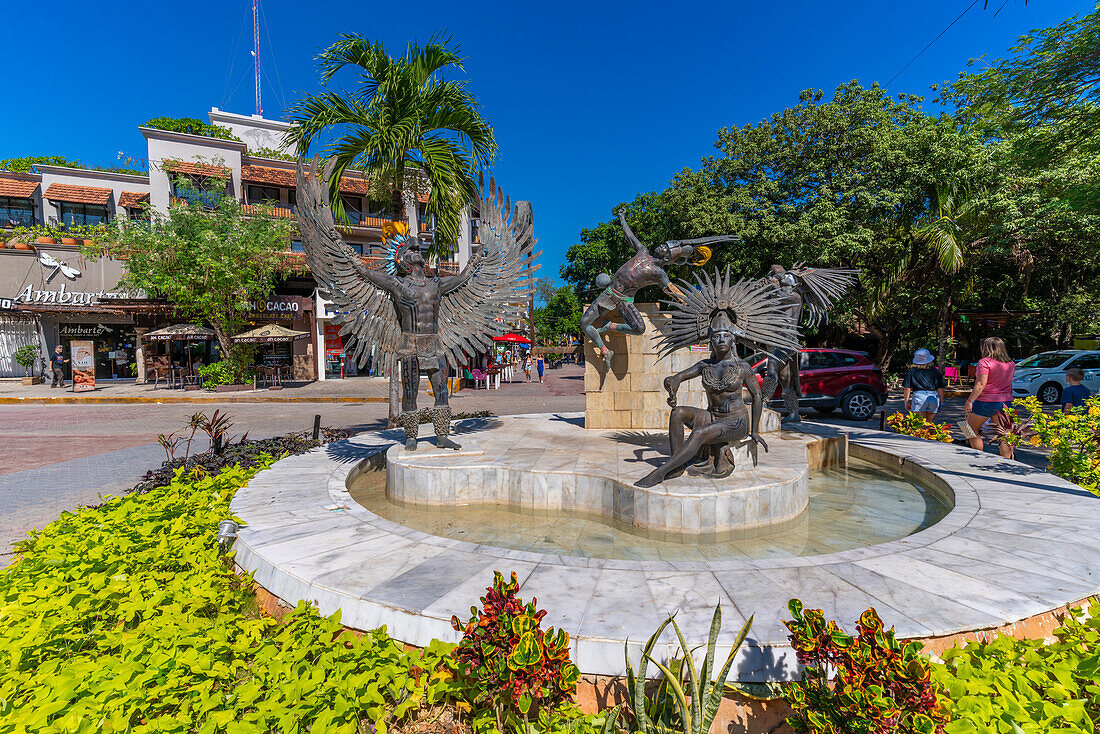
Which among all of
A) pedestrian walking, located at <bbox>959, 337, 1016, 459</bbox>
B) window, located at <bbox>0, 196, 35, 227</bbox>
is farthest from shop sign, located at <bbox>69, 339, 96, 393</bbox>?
pedestrian walking, located at <bbox>959, 337, 1016, 459</bbox>

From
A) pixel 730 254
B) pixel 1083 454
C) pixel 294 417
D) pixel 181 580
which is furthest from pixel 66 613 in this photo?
pixel 730 254

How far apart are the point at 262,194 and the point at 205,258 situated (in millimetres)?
10515

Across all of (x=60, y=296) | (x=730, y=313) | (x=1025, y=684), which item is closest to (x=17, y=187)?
(x=60, y=296)

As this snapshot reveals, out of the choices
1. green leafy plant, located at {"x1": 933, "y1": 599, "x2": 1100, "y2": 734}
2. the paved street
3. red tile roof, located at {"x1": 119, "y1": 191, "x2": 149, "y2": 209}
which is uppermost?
red tile roof, located at {"x1": 119, "y1": 191, "x2": 149, "y2": 209}

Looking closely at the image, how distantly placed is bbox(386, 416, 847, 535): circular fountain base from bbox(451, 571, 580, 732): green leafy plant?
268cm

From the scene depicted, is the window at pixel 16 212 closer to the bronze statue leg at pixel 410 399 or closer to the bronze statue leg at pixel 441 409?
the bronze statue leg at pixel 410 399

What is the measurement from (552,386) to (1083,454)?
20.5 metres

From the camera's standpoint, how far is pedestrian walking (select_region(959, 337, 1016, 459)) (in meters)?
7.01

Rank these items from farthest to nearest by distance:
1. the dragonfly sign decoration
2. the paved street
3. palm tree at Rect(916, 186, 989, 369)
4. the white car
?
the dragonfly sign decoration
palm tree at Rect(916, 186, 989, 369)
the white car
the paved street

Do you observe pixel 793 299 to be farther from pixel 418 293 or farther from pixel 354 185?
pixel 354 185

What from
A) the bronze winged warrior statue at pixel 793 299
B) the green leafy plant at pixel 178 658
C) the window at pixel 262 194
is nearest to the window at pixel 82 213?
the window at pixel 262 194

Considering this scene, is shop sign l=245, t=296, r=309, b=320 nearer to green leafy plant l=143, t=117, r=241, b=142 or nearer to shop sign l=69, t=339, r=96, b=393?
shop sign l=69, t=339, r=96, b=393

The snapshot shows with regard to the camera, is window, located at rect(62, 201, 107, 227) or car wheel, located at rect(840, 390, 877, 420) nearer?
car wheel, located at rect(840, 390, 877, 420)

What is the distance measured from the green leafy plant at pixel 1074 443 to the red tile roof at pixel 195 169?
3366 centimetres
